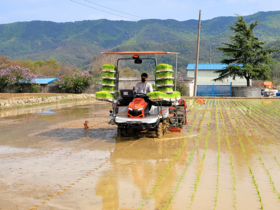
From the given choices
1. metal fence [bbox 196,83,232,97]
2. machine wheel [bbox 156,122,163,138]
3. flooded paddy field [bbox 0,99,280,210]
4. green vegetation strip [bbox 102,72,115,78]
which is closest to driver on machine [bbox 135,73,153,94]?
green vegetation strip [bbox 102,72,115,78]

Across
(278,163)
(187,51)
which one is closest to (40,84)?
(278,163)

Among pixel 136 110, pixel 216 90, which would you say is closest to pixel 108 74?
pixel 136 110

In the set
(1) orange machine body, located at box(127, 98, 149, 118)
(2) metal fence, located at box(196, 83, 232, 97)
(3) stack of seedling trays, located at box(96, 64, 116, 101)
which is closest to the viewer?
(1) orange machine body, located at box(127, 98, 149, 118)

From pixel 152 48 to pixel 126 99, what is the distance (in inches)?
4417

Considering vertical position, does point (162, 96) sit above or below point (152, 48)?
below

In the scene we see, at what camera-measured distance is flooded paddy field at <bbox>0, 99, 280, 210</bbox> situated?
16.9 feet

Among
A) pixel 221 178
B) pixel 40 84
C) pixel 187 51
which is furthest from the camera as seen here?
pixel 187 51

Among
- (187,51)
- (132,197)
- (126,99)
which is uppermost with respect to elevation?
(187,51)

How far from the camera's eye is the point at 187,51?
11206 cm

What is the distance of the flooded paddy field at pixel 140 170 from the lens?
515cm

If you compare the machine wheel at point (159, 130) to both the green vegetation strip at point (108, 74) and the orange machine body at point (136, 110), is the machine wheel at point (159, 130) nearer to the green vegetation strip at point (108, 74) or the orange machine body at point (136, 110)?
the orange machine body at point (136, 110)

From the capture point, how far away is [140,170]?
681 centimetres

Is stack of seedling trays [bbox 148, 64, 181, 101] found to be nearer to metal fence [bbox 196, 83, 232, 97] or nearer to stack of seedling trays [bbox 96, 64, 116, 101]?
stack of seedling trays [bbox 96, 64, 116, 101]

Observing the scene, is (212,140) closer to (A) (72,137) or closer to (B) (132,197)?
(A) (72,137)
